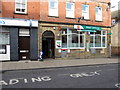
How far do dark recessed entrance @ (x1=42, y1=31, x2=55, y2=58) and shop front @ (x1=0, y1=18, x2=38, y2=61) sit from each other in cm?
149

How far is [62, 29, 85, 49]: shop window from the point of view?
670 inches

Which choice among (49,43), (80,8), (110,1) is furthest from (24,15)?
(110,1)

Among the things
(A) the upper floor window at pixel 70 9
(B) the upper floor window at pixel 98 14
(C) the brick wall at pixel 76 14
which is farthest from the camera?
(B) the upper floor window at pixel 98 14

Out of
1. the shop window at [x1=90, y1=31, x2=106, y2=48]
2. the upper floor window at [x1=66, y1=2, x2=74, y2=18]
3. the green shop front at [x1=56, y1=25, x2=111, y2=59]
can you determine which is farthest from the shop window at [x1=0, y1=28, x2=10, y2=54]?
the shop window at [x1=90, y1=31, x2=106, y2=48]

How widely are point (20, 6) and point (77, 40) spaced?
Result: 7.53 m

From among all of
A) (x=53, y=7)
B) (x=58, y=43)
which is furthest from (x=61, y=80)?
(x=53, y=7)

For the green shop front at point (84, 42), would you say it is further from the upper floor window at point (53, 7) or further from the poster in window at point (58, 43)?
the upper floor window at point (53, 7)

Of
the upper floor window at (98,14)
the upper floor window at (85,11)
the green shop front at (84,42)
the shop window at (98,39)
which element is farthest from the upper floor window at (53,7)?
the upper floor window at (98,14)

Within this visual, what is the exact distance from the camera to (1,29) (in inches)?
553

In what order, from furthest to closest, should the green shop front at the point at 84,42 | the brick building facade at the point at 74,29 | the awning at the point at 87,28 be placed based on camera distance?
1. the awning at the point at 87,28
2. the green shop front at the point at 84,42
3. the brick building facade at the point at 74,29

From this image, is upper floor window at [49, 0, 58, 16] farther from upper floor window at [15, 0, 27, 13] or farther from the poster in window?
the poster in window

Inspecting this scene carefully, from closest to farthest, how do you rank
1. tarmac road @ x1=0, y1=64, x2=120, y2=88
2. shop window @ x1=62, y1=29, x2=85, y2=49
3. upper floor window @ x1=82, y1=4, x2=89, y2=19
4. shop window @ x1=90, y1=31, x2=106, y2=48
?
tarmac road @ x1=0, y1=64, x2=120, y2=88 → shop window @ x1=62, y1=29, x2=85, y2=49 → upper floor window @ x1=82, y1=4, x2=89, y2=19 → shop window @ x1=90, y1=31, x2=106, y2=48

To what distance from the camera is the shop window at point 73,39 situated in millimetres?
17016

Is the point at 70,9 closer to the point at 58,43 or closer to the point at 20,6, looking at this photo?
the point at 58,43
